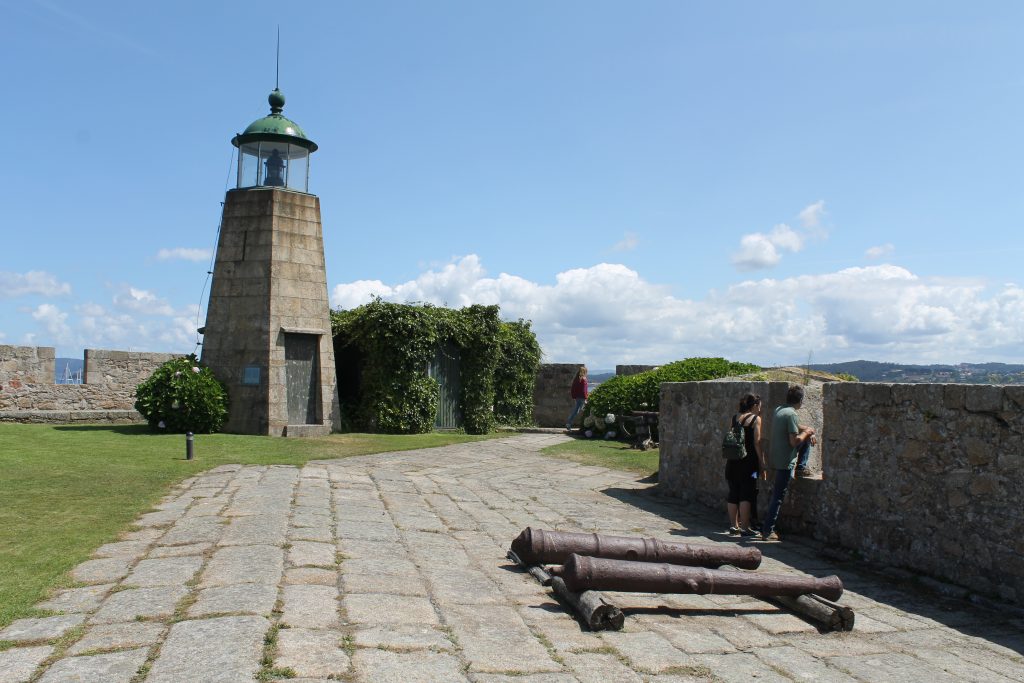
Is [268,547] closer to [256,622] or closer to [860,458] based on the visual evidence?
[256,622]

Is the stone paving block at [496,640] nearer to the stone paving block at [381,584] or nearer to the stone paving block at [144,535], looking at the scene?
the stone paving block at [381,584]

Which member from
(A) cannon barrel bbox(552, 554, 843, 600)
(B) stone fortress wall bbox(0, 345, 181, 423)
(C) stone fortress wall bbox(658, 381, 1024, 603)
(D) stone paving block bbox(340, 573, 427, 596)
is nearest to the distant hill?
(C) stone fortress wall bbox(658, 381, 1024, 603)

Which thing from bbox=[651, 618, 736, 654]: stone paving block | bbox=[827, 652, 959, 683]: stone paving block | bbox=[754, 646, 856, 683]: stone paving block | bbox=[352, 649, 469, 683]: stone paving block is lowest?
bbox=[827, 652, 959, 683]: stone paving block

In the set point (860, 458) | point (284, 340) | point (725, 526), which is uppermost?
point (284, 340)

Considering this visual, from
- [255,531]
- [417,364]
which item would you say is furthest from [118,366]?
[255,531]

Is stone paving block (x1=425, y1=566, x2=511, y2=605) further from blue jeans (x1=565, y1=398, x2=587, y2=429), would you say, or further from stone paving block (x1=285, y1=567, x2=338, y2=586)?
blue jeans (x1=565, y1=398, x2=587, y2=429)

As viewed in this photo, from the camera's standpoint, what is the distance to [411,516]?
7121mm

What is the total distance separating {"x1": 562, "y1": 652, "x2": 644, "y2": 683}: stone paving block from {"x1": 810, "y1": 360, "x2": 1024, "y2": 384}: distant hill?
372cm

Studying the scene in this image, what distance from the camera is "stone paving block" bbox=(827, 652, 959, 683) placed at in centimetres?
390

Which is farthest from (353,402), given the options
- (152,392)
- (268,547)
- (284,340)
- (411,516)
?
(268,547)

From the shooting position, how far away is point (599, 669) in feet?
12.3

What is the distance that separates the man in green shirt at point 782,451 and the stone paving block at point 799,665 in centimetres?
321

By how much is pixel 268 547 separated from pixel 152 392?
32.6 ft

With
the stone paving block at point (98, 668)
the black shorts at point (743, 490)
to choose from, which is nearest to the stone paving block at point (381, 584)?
the stone paving block at point (98, 668)
